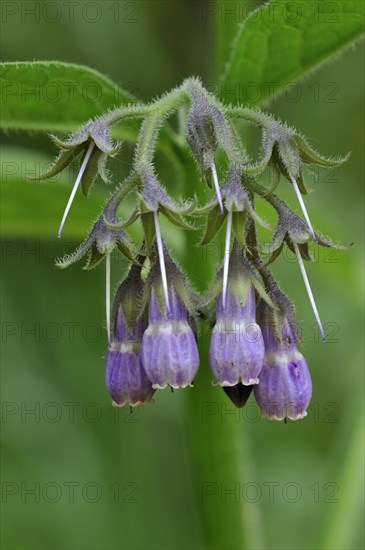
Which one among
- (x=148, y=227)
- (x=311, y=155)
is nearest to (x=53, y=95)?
(x=148, y=227)

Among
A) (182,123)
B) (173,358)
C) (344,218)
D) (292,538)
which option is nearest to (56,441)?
(292,538)

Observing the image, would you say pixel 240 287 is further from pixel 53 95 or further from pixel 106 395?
pixel 106 395

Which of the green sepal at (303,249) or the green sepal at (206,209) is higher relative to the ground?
the green sepal at (206,209)

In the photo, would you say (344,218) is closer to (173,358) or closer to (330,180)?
(330,180)

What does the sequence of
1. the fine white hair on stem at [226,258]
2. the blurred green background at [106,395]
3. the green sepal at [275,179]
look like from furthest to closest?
the blurred green background at [106,395]
the green sepal at [275,179]
the fine white hair on stem at [226,258]

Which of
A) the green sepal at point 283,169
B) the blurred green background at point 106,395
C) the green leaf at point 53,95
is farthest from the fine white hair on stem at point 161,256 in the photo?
the blurred green background at point 106,395

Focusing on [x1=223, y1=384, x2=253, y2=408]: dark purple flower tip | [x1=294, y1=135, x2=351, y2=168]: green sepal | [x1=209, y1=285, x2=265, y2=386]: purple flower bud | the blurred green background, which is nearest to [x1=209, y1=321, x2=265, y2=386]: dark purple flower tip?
[x1=209, y1=285, x2=265, y2=386]: purple flower bud

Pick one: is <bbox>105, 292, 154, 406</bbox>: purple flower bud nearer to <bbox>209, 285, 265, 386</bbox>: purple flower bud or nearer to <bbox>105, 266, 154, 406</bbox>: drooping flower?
<bbox>105, 266, 154, 406</bbox>: drooping flower

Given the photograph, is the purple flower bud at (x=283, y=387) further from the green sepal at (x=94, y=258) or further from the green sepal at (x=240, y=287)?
the green sepal at (x=94, y=258)
